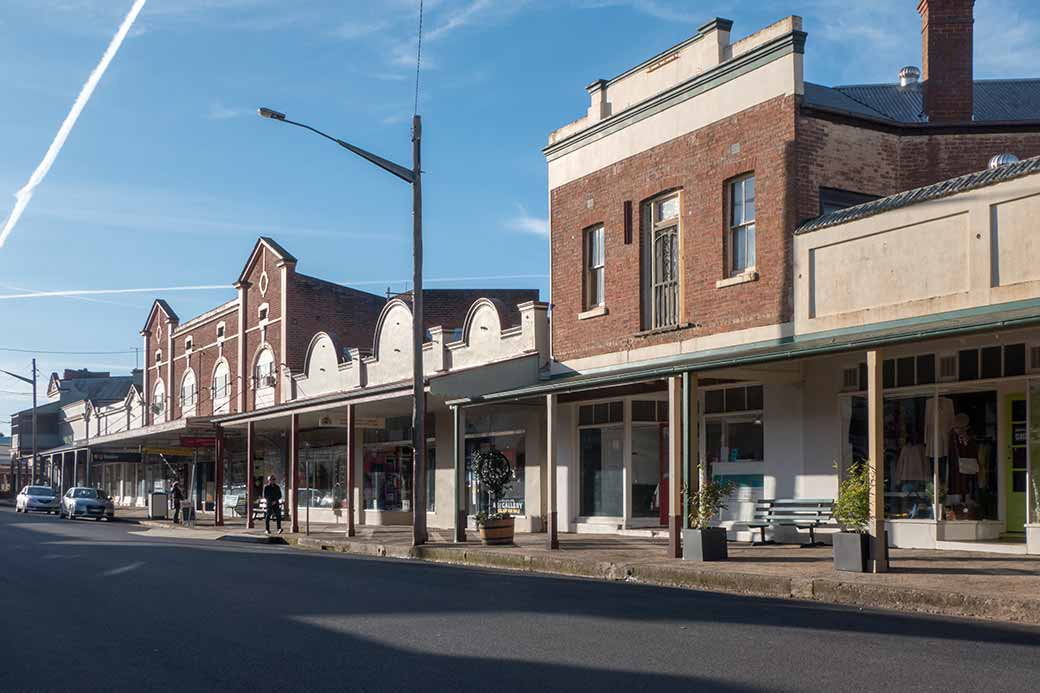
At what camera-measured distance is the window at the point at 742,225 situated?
798 inches

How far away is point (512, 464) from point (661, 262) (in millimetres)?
7411

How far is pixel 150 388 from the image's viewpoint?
59688 mm

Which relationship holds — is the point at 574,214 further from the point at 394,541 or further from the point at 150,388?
the point at 150,388

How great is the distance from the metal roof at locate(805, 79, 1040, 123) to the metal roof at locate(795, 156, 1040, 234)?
4.62 m

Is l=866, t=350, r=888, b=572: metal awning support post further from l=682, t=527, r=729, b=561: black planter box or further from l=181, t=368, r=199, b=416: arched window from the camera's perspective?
l=181, t=368, r=199, b=416: arched window

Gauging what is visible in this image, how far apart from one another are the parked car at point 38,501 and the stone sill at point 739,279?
4540 centimetres

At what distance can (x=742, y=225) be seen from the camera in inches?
805

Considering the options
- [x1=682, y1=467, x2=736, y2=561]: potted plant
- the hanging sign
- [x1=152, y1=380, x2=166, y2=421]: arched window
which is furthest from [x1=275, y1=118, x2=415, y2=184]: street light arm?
[x1=152, y1=380, x2=166, y2=421]: arched window

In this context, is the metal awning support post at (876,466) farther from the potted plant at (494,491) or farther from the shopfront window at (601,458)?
the shopfront window at (601,458)

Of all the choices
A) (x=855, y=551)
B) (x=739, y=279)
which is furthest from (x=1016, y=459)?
(x=739, y=279)

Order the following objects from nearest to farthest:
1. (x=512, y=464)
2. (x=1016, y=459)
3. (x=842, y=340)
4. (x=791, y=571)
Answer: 1. (x=791, y=571)
2. (x=842, y=340)
3. (x=1016, y=459)
4. (x=512, y=464)

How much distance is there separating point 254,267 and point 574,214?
2283 cm

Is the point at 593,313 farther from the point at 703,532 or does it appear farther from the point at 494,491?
the point at 703,532

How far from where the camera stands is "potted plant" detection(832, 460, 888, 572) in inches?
583
